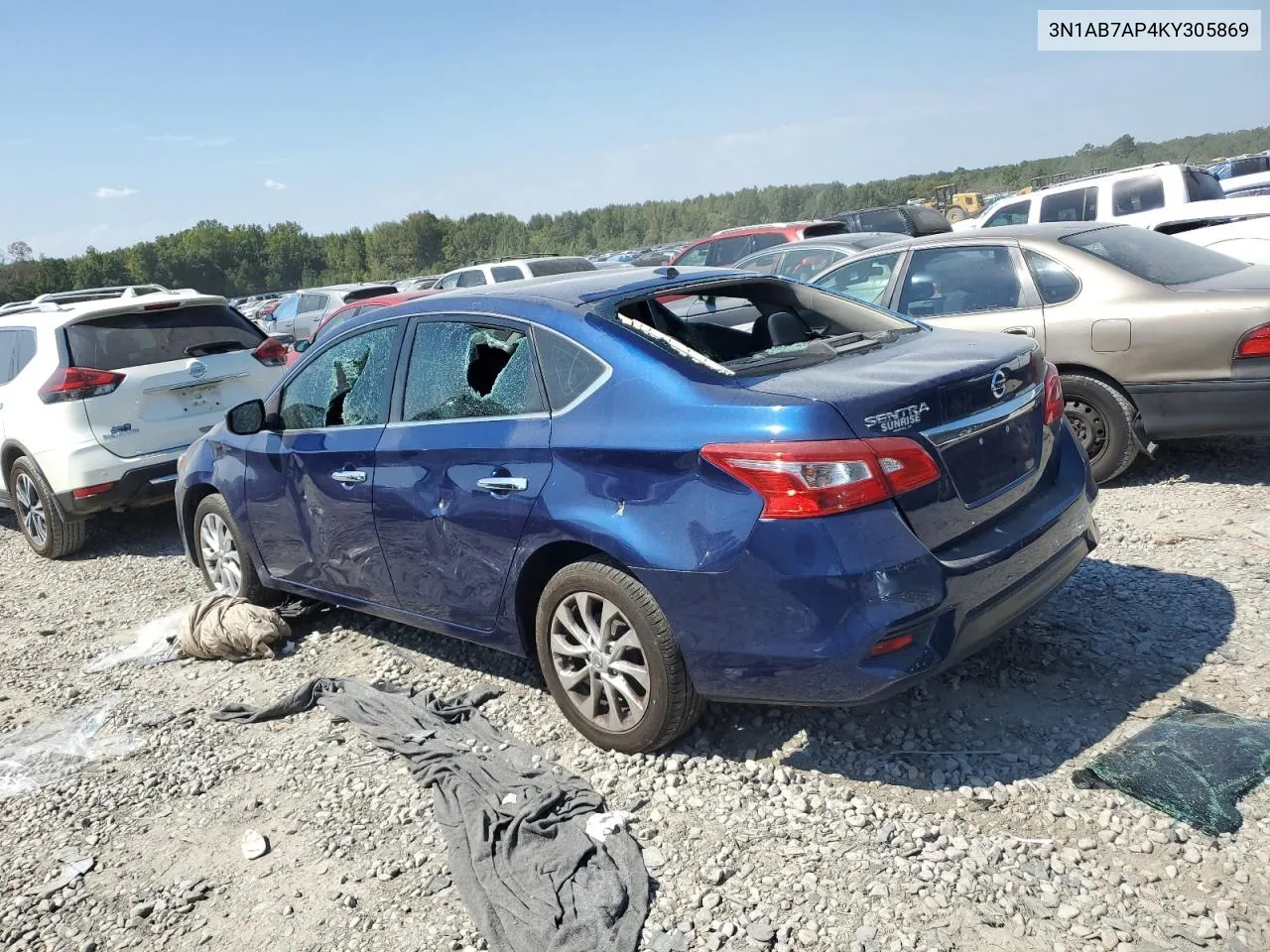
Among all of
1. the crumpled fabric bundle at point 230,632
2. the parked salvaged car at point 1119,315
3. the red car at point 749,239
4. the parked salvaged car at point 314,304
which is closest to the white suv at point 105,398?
the crumpled fabric bundle at point 230,632

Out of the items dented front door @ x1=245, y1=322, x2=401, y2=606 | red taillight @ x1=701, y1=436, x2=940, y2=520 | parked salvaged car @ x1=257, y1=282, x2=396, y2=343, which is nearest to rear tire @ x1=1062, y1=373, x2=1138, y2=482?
red taillight @ x1=701, y1=436, x2=940, y2=520

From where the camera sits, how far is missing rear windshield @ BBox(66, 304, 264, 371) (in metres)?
7.12

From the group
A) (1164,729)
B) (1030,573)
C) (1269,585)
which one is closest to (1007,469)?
(1030,573)

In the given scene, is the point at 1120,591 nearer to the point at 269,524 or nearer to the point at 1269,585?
the point at 1269,585

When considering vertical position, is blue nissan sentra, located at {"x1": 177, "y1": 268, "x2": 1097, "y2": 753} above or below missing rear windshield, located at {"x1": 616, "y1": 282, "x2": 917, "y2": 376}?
below

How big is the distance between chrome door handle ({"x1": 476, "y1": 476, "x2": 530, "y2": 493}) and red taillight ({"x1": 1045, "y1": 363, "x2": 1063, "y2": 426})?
1.95 m

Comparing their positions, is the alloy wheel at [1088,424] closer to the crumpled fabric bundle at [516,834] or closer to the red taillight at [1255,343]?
the red taillight at [1255,343]

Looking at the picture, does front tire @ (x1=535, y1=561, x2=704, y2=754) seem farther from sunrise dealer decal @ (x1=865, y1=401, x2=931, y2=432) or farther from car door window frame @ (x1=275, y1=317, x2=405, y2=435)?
car door window frame @ (x1=275, y1=317, x2=405, y2=435)

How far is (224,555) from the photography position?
570 cm

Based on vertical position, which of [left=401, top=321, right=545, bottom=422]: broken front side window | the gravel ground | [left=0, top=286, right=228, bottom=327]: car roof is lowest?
the gravel ground

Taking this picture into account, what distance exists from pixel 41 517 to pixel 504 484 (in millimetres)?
5539

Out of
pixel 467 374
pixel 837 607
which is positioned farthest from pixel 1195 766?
pixel 467 374

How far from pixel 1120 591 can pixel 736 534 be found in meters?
2.47

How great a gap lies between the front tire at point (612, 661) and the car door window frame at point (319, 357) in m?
1.27
